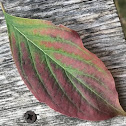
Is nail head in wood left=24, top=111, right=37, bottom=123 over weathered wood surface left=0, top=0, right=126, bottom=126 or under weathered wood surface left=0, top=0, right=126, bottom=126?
under

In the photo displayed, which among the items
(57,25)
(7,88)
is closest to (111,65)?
(57,25)

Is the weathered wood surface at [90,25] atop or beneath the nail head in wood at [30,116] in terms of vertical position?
atop

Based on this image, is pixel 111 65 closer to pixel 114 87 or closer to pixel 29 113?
pixel 114 87

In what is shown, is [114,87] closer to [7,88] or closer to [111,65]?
[111,65]

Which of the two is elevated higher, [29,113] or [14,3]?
[14,3]

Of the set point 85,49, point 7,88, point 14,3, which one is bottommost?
point 7,88

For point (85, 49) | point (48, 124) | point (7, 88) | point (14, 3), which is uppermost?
point (14, 3)

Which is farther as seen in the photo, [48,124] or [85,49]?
[48,124]

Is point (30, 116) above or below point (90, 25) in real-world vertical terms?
below

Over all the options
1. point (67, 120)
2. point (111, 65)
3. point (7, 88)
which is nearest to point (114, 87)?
point (111, 65)
